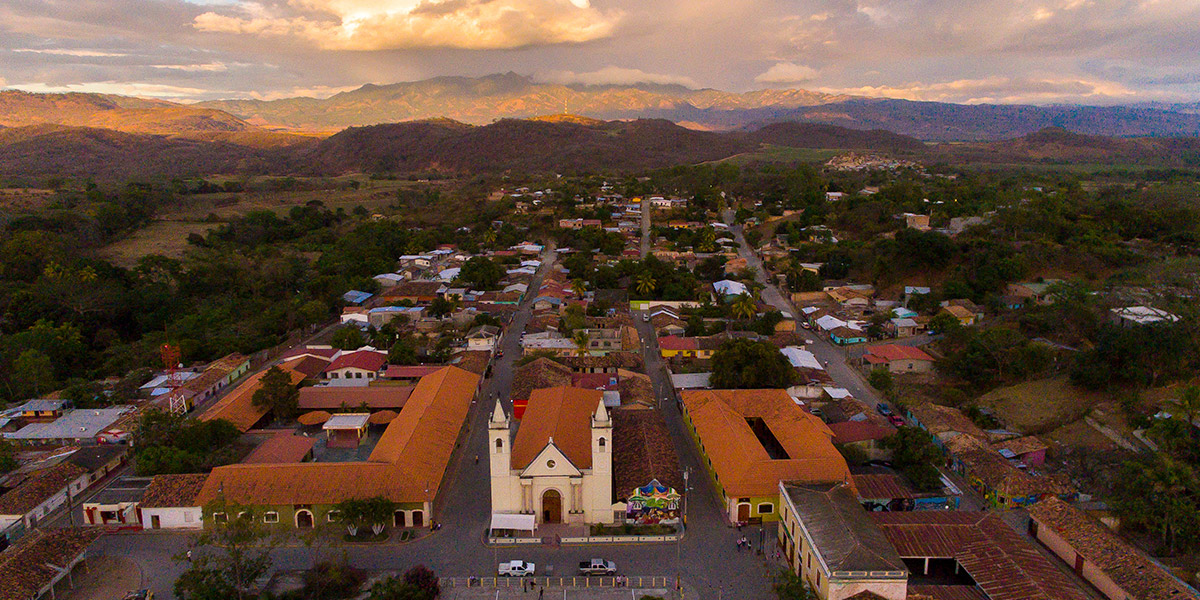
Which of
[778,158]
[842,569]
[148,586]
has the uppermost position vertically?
[778,158]

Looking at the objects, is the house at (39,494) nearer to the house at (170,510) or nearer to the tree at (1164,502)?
the house at (170,510)

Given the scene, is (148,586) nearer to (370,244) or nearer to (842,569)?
(842,569)

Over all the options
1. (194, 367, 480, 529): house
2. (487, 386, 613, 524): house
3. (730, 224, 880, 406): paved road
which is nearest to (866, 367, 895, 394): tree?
(730, 224, 880, 406): paved road

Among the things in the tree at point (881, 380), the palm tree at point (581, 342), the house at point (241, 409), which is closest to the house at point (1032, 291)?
the tree at point (881, 380)

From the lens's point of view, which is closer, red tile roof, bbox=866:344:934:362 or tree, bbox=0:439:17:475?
tree, bbox=0:439:17:475

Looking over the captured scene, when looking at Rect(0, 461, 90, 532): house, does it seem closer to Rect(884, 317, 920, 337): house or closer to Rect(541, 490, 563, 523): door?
Rect(541, 490, 563, 523): door

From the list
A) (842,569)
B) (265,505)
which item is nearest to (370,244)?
(265,505)

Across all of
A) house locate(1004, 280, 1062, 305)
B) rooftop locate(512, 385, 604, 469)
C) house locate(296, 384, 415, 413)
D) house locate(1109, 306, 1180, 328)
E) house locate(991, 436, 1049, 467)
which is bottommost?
house locate(991, 436, 1049, 467)
